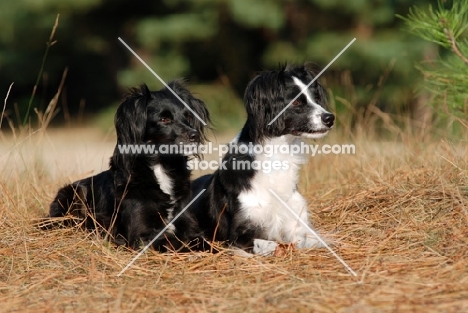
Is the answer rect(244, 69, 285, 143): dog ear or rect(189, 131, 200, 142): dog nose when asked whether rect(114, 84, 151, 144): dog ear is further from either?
rect(244, 69, 285, 143): dog ear

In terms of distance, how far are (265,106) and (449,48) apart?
70.4 inches

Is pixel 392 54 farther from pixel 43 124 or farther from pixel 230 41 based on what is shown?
pixel 43 124

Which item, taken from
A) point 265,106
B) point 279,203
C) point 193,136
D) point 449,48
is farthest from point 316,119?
point 449,48

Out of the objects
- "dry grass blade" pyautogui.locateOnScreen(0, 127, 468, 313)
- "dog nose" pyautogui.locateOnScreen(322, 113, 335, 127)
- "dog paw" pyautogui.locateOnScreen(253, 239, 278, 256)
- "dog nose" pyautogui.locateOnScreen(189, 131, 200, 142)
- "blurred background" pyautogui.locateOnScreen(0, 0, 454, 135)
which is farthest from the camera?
"blurred background" pyautogui.locateOnScreen(0, 0, 454, 135)

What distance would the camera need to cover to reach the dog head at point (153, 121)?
15.8ft

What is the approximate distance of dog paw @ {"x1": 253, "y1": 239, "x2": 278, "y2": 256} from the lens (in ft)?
14.8

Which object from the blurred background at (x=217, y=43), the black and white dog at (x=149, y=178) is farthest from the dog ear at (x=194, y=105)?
the blurred background at (x=217, y=43)

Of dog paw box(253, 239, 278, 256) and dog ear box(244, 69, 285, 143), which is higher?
dog ear box(244, 69, 285, 143)

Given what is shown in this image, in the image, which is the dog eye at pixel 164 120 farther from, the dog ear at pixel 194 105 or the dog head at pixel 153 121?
the dog ear at pixel 194 105

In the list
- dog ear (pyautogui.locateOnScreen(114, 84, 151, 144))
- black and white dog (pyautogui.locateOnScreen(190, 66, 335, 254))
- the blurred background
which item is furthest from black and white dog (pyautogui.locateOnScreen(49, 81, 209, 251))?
the blurred background

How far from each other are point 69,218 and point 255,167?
1.51 m

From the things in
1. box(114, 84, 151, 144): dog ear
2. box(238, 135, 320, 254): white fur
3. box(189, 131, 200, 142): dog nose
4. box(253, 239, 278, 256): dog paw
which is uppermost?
box(114, 84, 151, 144): dog ear

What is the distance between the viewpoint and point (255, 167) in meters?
4.72

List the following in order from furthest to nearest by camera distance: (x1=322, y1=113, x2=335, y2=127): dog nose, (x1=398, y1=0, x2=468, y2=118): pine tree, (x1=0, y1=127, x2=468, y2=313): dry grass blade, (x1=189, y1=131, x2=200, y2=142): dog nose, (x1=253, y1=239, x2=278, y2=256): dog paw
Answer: (x1=398, y1=0, x2=468, y2=118): pine tree < (x1=189, y1=131, x2=200, y2=142): dog nose < (x1=322, y1=113, x2=335, y2=127): dog nose < (x1=253, y1=239, x2=278, y2=256): dog paw < (x1=0, y1=127, x2=468, y2=313): dry grass blade
